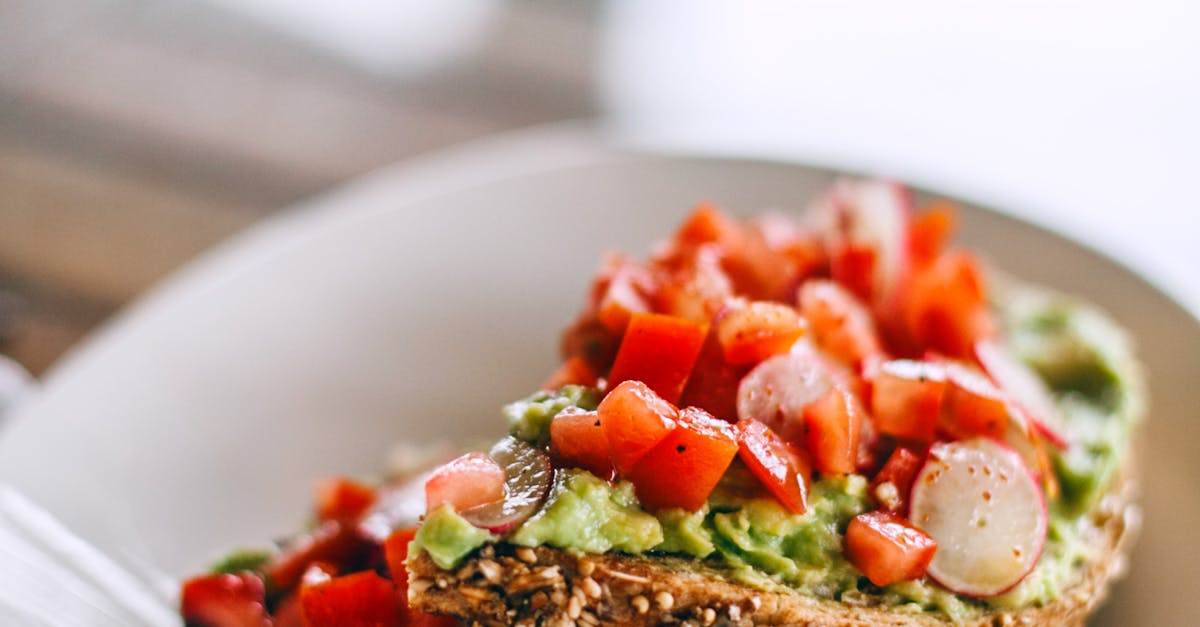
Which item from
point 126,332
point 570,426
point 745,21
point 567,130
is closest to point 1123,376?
point 570,426

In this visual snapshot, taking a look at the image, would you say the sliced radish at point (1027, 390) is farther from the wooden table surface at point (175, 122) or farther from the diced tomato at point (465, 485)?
the wooden table surface at point (175, 122)

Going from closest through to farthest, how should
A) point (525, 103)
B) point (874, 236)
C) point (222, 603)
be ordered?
1. point (222, 603)
2. point (874, 236)
3. point (525, 103)

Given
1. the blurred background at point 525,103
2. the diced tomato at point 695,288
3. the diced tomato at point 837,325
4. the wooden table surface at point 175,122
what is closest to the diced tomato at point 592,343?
the diced tomato at point 695,288

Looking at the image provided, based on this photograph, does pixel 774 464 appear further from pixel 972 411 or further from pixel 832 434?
pixel 972 411

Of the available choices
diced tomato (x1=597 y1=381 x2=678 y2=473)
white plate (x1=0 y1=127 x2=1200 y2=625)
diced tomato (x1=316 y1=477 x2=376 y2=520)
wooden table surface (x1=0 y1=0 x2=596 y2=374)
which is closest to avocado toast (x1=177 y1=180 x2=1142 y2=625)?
diced tomato (x1=597 y1=381 x2=678 y2=473)

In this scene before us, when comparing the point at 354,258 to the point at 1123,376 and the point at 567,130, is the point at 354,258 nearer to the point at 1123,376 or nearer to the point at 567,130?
the point at 567,130

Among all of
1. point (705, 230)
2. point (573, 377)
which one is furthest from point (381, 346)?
point (573, 377)

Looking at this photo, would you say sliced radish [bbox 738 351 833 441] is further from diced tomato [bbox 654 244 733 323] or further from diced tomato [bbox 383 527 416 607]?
diced tomato [bbox 383 527 416 607]
